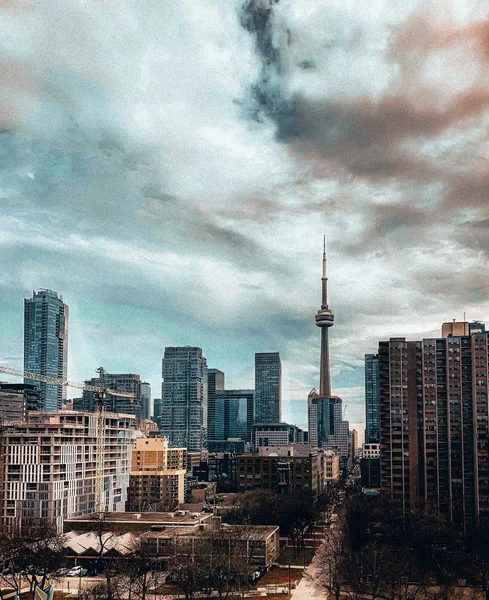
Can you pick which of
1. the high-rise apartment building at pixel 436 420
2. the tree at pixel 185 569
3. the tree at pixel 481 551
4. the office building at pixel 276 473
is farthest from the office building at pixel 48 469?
the tree at pixel 481 551

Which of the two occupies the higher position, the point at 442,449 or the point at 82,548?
the point at 442,449

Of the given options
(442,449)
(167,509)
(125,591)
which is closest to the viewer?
(125,591)

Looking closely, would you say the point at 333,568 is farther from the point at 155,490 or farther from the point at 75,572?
the point at 155,490

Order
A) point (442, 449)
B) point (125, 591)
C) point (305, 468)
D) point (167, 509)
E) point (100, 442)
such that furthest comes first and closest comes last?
1. point (305, 468)
2. point (167, 509)
3. point (100, 442)
4. point (442, 449)
5. point (125, 591)

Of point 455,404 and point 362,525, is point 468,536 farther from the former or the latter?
point 455,404

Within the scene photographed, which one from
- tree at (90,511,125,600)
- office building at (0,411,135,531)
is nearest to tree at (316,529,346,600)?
tree at (90,511,125,600)

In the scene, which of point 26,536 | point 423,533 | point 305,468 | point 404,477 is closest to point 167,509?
point 305,468

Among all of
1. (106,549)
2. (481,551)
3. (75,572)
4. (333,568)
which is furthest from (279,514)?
(333,568)

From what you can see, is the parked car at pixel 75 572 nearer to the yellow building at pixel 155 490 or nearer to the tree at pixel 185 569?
the tree at pixel 185 569
